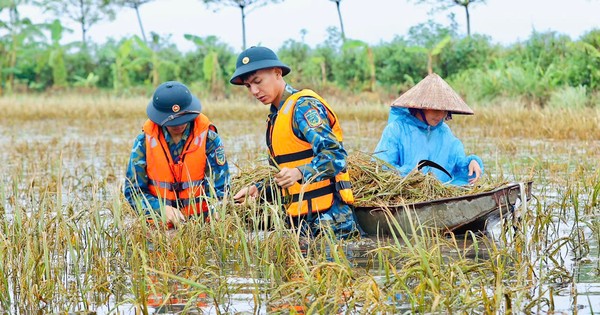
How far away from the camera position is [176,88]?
18.2 feet

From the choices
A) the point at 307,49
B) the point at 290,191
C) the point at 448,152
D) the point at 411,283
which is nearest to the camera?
the point at 411,283

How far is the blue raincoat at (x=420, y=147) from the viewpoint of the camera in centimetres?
656

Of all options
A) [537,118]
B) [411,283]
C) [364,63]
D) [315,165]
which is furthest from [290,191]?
[364,63]

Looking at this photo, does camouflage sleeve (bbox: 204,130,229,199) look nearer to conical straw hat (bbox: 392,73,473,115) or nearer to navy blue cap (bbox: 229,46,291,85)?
navy blue cap (bbox: 229,46,291,85)

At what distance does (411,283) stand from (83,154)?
8446 mm

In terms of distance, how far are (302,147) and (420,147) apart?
1515 millimetres

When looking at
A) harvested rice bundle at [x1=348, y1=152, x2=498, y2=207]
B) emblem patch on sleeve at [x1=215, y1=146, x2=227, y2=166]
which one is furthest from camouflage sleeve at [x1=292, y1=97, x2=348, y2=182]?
emblem patch on sleeve at [x1=215, y1=146, x2=227, y2=166]

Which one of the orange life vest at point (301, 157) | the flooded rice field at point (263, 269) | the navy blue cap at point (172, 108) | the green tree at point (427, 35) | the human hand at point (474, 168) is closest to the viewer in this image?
the flooded rice field at point (263, 269)

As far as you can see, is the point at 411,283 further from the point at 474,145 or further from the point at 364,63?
the point at 364,63

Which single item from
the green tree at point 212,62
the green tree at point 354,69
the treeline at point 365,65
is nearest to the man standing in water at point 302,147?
the treeline at point 365,65

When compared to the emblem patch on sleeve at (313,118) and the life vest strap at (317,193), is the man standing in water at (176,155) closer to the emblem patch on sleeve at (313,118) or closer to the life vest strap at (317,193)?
the life vest strap at (317,193)

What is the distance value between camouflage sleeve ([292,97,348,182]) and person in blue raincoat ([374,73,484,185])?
1.29 metres

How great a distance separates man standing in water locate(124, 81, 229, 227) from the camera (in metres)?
5.48

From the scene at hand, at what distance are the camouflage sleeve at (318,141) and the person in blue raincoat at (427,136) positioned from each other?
1292 millimetres
